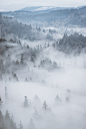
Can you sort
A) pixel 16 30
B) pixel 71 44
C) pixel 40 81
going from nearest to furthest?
1. pixel 40 81
2. pixel 71 44
3. pixel 16 30

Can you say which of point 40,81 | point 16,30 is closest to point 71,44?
A: point 16,30

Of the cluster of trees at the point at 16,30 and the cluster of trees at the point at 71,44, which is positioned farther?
the cluster of trees at the point at 16,30

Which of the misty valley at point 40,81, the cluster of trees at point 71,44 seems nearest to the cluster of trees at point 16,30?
the misty valley at point 40,81

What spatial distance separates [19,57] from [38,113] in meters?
26.1

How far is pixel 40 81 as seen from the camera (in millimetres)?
26016

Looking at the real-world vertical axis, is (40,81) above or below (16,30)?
below

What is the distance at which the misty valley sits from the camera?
1216cm

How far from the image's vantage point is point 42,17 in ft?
408

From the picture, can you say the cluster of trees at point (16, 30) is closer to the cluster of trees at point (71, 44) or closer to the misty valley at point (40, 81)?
the misty valley at point (40, 81)

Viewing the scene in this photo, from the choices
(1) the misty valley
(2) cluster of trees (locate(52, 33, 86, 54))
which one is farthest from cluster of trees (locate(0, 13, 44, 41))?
(2) cluster of trees (locate(52, 33, 86, 54))

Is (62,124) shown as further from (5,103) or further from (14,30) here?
(14,30)

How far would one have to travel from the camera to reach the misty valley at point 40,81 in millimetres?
A: 12164

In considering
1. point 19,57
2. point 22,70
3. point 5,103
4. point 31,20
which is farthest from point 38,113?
point 31,20

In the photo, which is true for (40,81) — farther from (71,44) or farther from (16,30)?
(16,30)
